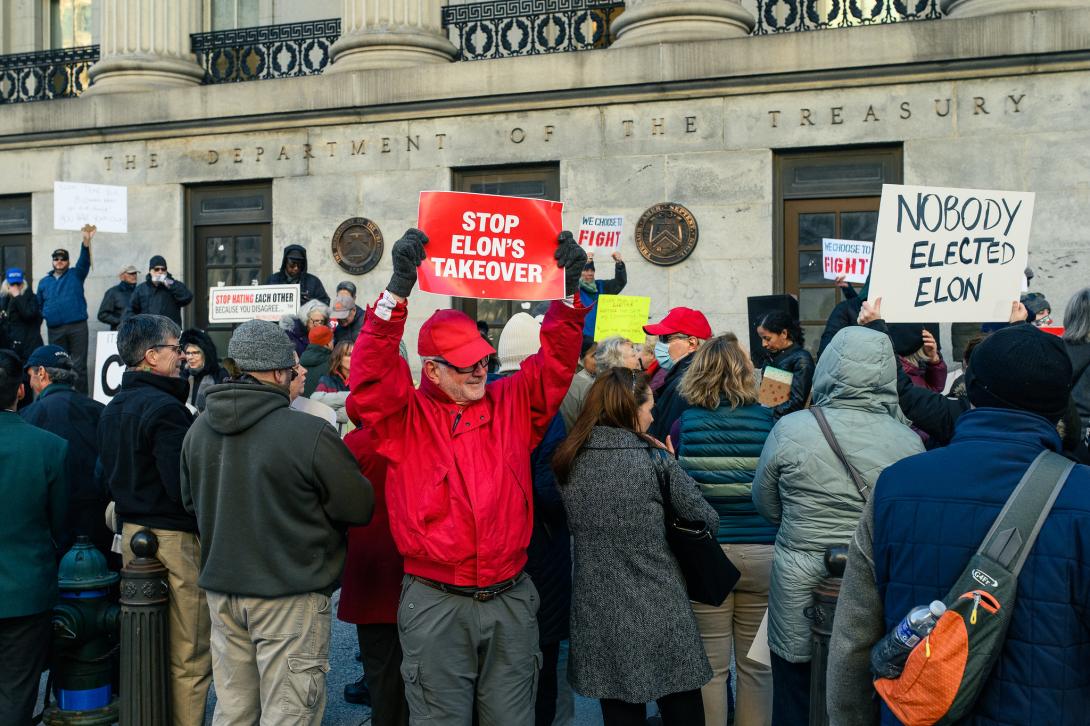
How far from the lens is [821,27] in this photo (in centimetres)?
1351

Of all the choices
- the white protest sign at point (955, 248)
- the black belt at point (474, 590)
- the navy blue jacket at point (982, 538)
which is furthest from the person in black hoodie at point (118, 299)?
the navy blue jacket at point (982, 538)

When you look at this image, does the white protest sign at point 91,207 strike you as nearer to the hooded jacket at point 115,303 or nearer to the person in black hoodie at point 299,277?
the hooded jacket at point 115,303

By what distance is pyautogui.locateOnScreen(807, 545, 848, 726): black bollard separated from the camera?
4.45m

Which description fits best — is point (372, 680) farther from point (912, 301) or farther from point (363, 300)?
point (363, 300)

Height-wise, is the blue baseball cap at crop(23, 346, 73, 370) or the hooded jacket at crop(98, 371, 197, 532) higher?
the blue baseball cap at crop(23, 346, 73, 370)

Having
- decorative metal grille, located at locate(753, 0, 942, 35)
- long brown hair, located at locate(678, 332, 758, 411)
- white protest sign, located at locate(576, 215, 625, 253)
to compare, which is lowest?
long brown hair, located at locate(678, 332, 758, 411)

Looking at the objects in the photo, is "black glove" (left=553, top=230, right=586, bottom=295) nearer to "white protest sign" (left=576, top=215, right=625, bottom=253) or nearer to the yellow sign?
the yellow sign

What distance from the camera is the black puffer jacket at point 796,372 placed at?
720 cm

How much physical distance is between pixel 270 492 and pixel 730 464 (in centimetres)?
216

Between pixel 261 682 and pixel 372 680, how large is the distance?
1.71 feet

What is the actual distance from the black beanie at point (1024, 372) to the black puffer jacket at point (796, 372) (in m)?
4.03

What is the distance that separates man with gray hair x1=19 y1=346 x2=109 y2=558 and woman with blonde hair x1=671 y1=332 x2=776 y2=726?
3.16m

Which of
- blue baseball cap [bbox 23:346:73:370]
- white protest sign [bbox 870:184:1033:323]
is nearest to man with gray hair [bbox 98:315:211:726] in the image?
blue baseball cap [bbox 23:346:73:370]

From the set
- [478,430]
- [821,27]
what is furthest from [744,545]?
[821,27]
